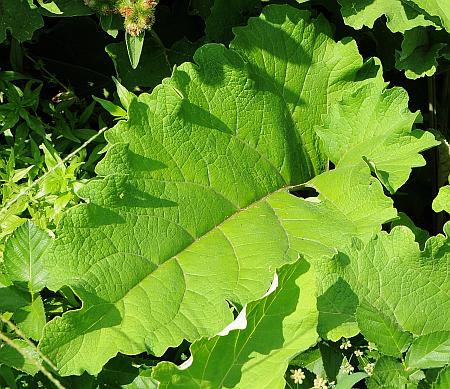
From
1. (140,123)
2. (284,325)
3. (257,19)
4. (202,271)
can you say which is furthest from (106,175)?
(257,19)

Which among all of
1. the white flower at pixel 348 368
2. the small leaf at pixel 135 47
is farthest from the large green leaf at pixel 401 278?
the small leaf at pixel 135 47

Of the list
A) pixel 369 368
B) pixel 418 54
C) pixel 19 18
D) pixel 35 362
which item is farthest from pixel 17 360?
pixel 418 54

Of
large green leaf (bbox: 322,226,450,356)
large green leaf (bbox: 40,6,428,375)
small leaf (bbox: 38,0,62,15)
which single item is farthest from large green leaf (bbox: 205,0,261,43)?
large green leaf (bbox: 322,226,450,356)

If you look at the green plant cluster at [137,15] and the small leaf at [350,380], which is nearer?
the small leaf at [350,380]

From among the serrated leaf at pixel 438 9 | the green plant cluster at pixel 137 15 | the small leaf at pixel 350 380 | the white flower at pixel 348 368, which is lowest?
the white flower at pixel 348 368

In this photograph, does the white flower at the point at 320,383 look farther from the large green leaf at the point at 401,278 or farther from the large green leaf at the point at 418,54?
the large green leaf at the point at 418,54

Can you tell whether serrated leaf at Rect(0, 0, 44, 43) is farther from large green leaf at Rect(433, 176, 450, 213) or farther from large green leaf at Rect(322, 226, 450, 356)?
large green leaf at Rect(433, 176, 450, 213)

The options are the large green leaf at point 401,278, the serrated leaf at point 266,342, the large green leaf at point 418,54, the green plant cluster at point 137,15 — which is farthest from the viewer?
the large green leaf at point 418,54
